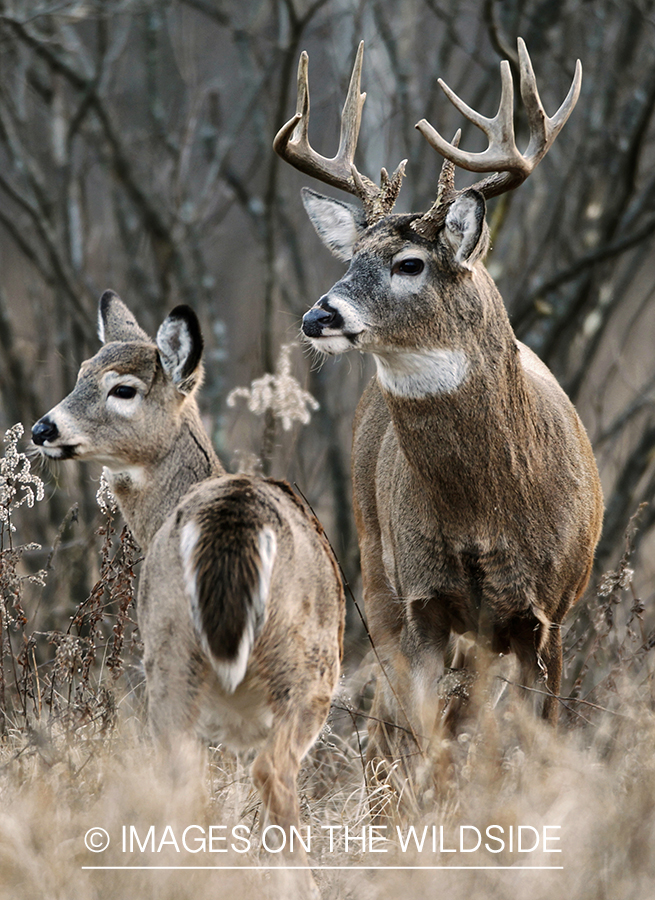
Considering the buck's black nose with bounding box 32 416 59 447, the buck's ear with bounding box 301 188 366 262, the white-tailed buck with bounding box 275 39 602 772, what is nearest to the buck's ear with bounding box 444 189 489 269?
the white-tailed buck with bounding box 275 39 602 772

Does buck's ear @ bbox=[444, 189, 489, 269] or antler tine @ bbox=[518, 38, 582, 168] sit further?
antler tine @ bbox=[518, 38, 582, 168]

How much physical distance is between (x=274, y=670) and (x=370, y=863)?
0.84 metres

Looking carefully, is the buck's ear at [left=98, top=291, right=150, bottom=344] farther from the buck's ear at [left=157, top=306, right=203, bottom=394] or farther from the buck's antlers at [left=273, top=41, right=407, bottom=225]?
the buck's antlers at [left=273, top=41, right=407, bottom=225]

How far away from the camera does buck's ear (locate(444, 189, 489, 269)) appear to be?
16.6 ft

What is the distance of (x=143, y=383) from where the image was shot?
5.20m

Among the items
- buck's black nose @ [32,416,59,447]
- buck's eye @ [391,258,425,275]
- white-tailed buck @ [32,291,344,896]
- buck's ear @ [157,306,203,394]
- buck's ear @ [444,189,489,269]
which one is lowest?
white-tailed buck @ [32,291,344,896]

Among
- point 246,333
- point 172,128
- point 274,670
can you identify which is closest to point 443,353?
point 274,670

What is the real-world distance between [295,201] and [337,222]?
6.21 m

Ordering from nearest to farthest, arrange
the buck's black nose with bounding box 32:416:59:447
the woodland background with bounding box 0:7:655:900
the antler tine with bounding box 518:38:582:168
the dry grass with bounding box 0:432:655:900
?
the dry grass with bounding box 0:432:655:900 → the woodland background with bounding box 0:7:655:900 → the buck's black nose with bounding box 32:416:59:447 → the antler tine with bounding box 518:38:582:168

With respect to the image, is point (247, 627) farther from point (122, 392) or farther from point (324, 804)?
point (324, 804)

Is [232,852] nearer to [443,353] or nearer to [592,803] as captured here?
[592,803]

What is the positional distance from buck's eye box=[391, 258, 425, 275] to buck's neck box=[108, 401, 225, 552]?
3.61 ft
